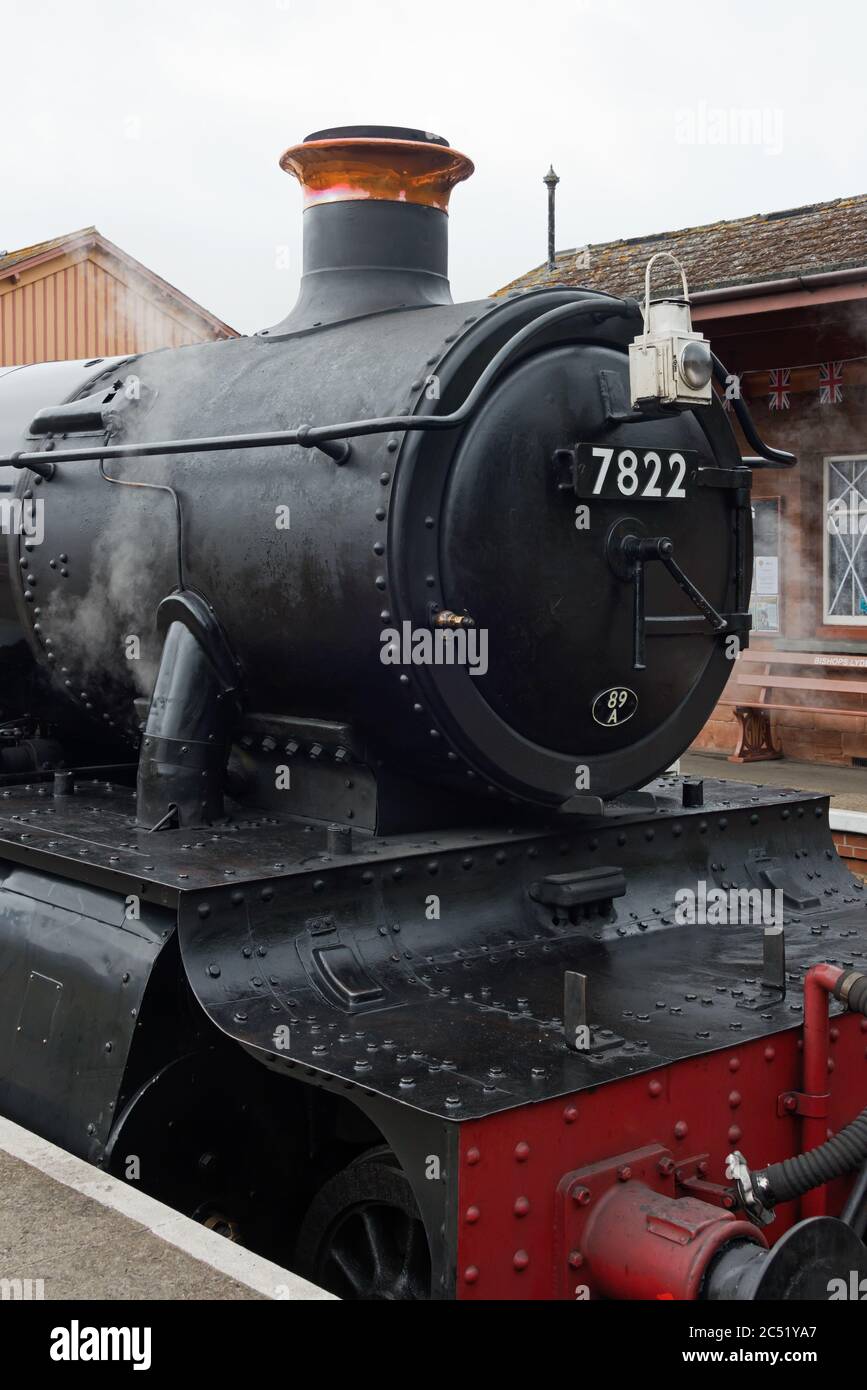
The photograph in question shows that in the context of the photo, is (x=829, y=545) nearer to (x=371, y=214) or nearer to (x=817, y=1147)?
(x=371, y=214)

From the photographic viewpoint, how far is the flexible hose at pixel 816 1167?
2.76 metres

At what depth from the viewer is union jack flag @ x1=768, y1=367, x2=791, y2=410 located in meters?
8.67

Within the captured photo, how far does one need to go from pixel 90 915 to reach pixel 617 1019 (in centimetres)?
128

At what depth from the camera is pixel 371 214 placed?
13.5 ft

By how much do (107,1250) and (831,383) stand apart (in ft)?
23.2

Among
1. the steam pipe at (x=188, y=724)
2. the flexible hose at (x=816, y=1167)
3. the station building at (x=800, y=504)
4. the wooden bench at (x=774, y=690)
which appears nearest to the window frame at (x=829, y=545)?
the station building at (x=800, y=504)

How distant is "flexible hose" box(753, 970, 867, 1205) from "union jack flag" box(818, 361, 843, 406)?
621cm

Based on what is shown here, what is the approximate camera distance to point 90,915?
11.3 feet

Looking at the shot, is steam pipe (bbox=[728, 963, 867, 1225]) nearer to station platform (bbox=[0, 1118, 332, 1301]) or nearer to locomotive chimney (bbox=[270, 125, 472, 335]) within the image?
station platform (bbox=[0, 1118, 332, 1301])

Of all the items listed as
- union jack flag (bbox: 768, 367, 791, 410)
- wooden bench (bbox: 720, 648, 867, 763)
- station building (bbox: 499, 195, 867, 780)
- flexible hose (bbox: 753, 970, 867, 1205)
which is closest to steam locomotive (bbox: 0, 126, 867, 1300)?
flexible hose (bbox: 753, 970, 867, 1205)

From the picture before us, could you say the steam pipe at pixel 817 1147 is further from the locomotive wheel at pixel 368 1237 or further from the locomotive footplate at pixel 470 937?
the locomotive wheel at pixel 368 1237

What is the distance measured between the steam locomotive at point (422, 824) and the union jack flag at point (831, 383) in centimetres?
452
